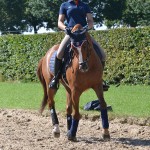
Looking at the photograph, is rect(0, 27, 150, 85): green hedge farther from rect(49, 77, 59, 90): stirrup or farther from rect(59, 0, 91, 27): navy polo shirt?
rect(59, 0, 91, 27): navy polo shirt

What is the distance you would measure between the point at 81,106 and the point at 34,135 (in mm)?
3785

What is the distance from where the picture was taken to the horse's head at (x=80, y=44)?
27.7 feet

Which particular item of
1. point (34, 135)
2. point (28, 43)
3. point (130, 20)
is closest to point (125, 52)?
point (28, 43)

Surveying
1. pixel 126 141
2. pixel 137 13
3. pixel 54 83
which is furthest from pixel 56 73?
pixel 137 13

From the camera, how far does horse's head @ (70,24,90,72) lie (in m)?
8.45

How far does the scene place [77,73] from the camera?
8.70 meters

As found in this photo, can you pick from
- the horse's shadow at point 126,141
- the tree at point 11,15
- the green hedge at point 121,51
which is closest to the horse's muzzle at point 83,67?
the horse's shadow at point 126,141

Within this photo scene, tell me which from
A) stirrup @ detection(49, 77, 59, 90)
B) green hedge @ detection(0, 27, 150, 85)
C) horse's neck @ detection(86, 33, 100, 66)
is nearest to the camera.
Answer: horse's neck @ detection(86, 33, 100, 66)

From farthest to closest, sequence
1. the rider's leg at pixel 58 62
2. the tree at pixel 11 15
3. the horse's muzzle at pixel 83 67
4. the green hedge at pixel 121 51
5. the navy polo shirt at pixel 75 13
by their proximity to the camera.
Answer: the tree at pixel 11 15, the green hedge at pixel 121 51, the rider's leg at pixel 58 62, the navy polo shirt at pixel 75 13, the horse's muzzle at pixel 83 67

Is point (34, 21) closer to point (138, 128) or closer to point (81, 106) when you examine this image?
point (81, 106)

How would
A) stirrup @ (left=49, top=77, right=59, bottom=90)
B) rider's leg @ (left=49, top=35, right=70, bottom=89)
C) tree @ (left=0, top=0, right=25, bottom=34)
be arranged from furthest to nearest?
1. tree @ (left=0, top=0, right=25, bottom=34)
2. stirrup @ (left=49, top=77, right=59, bottom=90)
3. rider's leg @ (left=49, top=35, right=70, bottom=89)

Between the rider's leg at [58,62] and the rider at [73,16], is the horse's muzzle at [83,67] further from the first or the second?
the rider's leg at [58,62]

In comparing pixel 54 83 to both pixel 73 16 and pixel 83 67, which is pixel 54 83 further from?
pixel 73 16

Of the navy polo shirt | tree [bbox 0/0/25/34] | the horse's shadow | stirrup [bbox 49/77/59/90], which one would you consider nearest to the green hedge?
stirrup [bbox 49/77/59/90]
